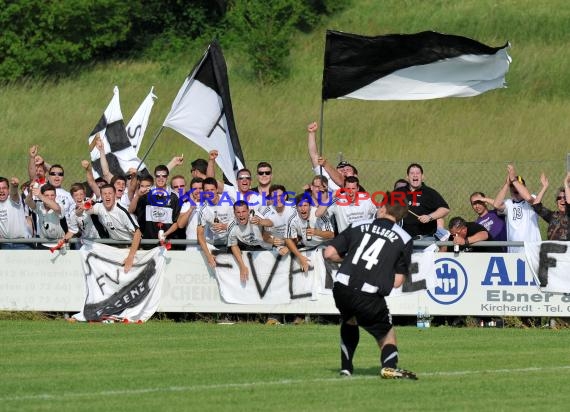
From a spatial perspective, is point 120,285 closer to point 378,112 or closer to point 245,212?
point 245,212

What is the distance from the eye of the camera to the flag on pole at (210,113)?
19.8 meters

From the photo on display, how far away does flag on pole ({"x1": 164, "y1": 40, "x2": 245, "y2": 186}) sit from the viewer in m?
19.8

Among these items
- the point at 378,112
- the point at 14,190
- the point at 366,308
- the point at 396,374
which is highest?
the point at 378,112

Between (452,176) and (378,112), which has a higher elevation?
(378,112)

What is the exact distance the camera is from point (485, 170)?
29453mm

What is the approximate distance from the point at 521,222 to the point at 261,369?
6136 millimetres

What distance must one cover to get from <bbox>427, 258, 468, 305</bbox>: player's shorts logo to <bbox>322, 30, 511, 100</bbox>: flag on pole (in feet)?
9.66

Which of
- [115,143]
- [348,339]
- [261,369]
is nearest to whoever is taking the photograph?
[348,339]

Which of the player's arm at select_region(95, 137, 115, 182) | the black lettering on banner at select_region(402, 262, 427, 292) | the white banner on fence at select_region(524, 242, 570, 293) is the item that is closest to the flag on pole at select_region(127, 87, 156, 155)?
the player's arm at select_region(95, 137, 115, 182)

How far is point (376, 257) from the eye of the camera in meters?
12.1

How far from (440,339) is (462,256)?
1862 mm

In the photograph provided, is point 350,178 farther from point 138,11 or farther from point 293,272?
point 138,11

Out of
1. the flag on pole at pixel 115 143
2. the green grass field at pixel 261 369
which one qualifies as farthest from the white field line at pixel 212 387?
the flag on pole at pixel 115 143

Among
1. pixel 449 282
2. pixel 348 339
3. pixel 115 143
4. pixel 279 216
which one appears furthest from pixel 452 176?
pixel 348 339
